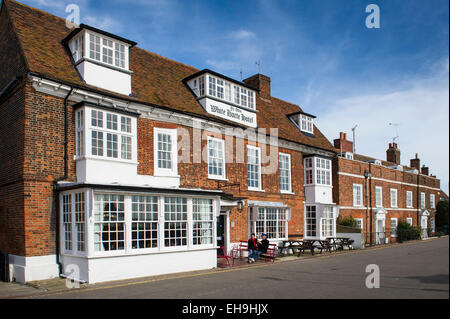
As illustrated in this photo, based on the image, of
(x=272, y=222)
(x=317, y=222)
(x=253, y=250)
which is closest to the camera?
(x=253, y=250)

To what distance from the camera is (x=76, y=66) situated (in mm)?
14172

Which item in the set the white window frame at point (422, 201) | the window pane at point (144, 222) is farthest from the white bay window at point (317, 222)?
the white window frame at point (422, 201)

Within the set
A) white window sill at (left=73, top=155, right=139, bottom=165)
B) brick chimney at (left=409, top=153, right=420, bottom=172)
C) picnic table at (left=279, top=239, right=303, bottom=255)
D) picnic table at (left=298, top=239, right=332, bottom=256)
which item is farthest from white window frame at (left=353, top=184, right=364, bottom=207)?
white window sill at (left=73, top=155, right=139, bottom=165)

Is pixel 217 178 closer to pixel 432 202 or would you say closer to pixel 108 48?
pixel 108 48

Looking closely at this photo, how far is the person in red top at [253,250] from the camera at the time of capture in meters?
16.3

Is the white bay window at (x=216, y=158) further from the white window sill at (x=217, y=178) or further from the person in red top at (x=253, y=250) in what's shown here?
the person in red top at (x=253, y=250)

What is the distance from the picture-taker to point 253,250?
1642cm

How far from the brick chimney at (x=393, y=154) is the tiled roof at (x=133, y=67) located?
1941 centimetres

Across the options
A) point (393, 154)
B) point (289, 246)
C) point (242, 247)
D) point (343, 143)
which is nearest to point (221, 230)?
point (242, 247)

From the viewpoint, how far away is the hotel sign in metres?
18.2

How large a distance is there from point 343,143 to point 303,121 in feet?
25.2

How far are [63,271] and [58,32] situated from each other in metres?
9.41

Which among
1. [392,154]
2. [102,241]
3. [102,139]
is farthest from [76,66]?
[392,154]

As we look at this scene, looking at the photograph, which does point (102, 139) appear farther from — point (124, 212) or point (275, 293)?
point (275, 293)
